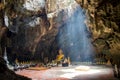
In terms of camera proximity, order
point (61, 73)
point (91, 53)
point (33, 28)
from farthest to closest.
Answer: point (33, 28), point (91, 53), point (61, 73)

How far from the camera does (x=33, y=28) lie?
17609 mm

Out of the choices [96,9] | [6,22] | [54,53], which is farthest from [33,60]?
[96,9]

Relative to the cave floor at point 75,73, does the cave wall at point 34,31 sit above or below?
above

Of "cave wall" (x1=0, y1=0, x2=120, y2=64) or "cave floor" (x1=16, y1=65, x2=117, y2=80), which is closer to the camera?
"cave floor" (x1=16, y1=65, x2=117, y2=80)

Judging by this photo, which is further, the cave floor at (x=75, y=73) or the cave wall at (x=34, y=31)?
the cave wall at (x=34, y=31)

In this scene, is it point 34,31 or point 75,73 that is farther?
point 34,31

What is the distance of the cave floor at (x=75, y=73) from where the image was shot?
46.1 ft

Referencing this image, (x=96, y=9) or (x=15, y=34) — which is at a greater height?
(x=96, y=9)

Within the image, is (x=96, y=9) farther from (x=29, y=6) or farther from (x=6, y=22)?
(x=6, y=22)

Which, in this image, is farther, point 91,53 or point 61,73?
point 91,53

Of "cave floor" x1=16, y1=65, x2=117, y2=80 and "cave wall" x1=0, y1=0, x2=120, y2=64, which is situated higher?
"cave wall" x1=0, y1=0, x2=120, y2=64

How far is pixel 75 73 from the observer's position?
1464 cm

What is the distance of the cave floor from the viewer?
46.1 ft

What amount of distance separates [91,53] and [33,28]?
13.2 feet
